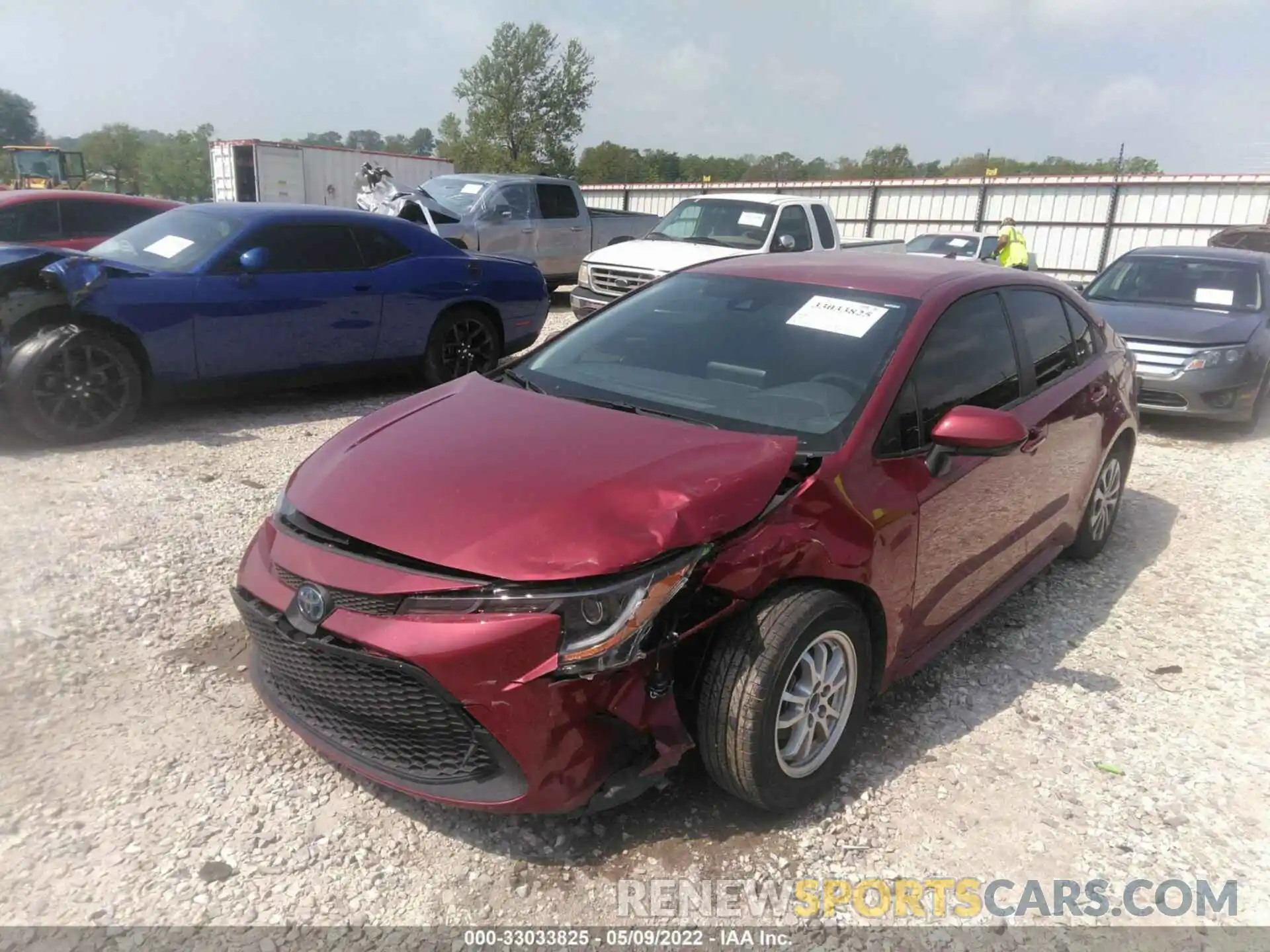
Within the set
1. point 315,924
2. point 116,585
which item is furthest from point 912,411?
point 116,585

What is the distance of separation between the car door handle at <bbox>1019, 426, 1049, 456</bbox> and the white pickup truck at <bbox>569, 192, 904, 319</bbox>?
6.31 m

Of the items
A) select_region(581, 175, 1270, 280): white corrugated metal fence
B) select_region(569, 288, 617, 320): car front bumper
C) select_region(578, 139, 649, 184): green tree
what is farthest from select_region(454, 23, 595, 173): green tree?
select_region(569, 288, 617, 320): car front bumper

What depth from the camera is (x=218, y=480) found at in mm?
5395

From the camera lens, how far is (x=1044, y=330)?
13.4 ft

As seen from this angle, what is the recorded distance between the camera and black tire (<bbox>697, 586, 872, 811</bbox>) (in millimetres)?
2449

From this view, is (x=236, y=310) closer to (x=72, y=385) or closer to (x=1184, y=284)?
(x=72, y=385)

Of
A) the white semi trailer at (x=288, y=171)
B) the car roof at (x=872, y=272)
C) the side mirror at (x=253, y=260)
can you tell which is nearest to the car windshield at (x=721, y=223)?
the side mirror at (x=253, y=260)

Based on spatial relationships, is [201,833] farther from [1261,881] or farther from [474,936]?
[1261,881]

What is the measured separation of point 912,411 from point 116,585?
3441 millimetres

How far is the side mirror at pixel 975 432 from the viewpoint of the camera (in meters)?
2.93

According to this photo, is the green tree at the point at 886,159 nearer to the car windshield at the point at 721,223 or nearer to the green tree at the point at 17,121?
the car windshield at the point at 721,223

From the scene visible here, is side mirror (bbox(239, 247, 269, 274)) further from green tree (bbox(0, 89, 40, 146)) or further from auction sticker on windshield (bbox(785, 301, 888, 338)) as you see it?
green tree (bbox(0, 89, 40, 146))

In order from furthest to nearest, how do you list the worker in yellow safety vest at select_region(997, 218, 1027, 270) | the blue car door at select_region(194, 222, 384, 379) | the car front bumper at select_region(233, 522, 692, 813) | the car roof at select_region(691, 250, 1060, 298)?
the worker in yellow safety vest at select_region(997, 218, 1027, 270)
the blue car door at select_region(194, 222, 384, 379)
the car roof at select_region(691, 250, 1060, 298)
the car front bumper at select_region(233, 522, 692, 813)

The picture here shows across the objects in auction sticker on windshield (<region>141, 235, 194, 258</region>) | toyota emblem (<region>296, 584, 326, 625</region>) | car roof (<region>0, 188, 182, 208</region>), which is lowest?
toyota emblem (<region>296, 584, 326, 625</region>)
